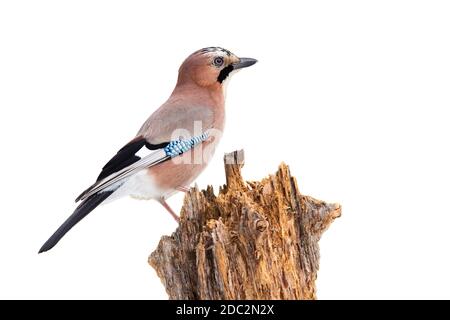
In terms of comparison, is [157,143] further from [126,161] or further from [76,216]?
[76,216]

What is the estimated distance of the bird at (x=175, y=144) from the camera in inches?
262

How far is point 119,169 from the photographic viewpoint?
6688 millimetres

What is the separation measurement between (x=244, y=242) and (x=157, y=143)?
148 centimetres

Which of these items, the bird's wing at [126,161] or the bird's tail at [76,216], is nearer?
the bird's tail at [76,216]

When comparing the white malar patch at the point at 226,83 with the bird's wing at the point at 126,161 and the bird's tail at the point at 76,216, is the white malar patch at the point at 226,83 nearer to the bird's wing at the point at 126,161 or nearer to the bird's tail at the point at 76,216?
the bird's wing at the point at 126,161

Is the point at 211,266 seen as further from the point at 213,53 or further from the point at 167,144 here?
the point at 213,53

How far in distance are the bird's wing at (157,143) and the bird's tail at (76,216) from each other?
0.20 feet

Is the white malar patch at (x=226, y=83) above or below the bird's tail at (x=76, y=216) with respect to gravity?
above

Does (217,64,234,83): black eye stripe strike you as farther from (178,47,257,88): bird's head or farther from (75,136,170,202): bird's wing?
(75,136,170,202): bird's wing

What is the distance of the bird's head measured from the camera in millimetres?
7410

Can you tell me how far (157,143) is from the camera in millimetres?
6934

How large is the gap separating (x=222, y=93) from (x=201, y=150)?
0.81m

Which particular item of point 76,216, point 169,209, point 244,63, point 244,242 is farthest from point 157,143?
point 244,242

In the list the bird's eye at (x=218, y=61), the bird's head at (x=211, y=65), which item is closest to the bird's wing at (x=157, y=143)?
the bird's head at (x=211, y=65)
